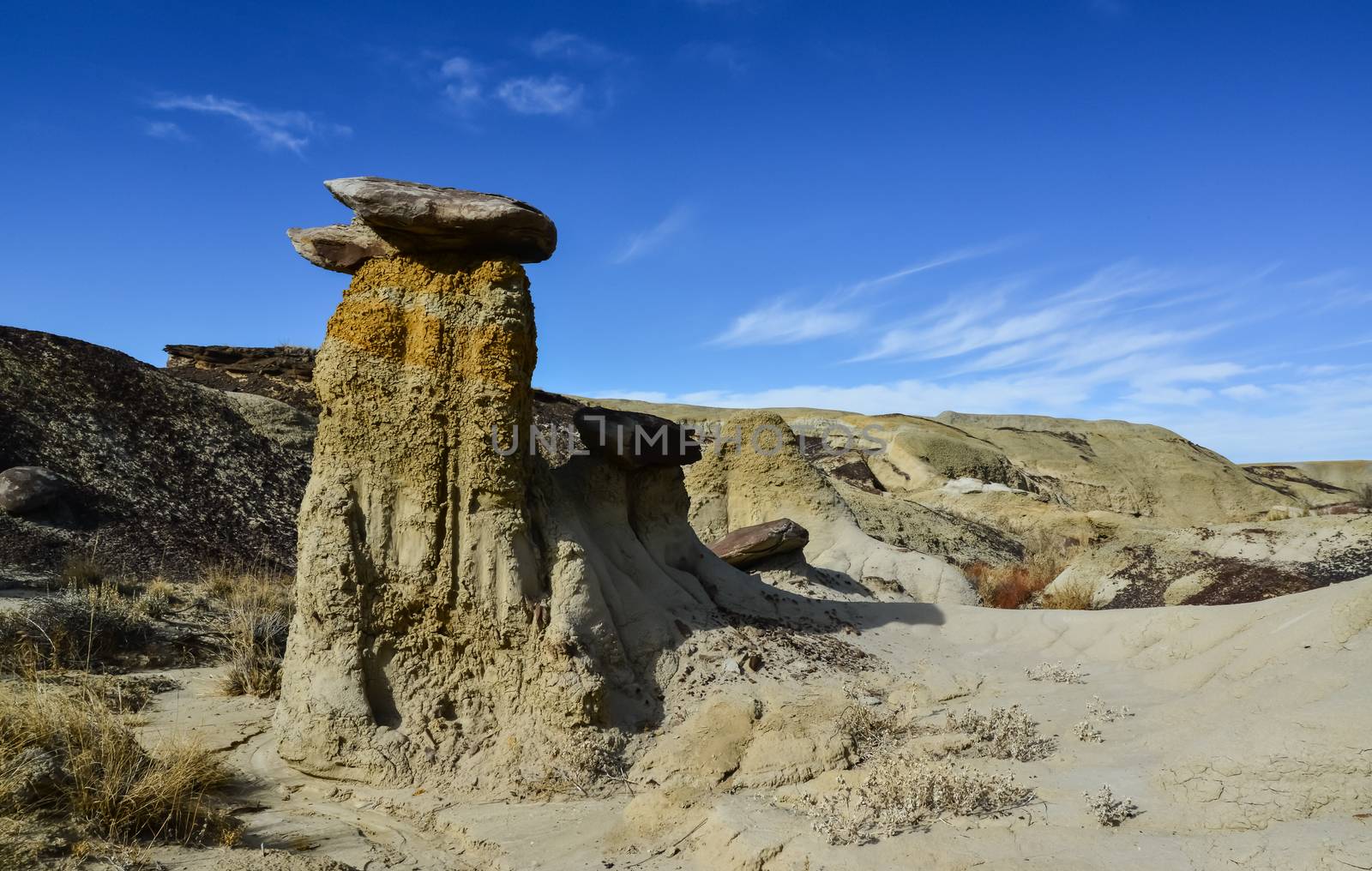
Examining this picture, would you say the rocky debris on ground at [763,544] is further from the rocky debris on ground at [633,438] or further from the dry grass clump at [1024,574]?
the dry grass clump at [1024,574]

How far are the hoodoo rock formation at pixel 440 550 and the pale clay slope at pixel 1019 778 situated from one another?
15.4 inches

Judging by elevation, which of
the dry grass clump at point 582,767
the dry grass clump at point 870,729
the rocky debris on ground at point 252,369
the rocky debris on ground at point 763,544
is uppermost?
the rocky debris on ground at point 252,369

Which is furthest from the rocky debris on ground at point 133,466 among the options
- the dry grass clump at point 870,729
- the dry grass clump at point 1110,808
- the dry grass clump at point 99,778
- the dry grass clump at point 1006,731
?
the dry grass clump at point 1110,808

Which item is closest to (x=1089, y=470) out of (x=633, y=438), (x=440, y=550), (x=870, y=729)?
(x=633, y=438)

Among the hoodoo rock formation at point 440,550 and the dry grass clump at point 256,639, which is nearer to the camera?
the hoodoo rock formation at point 440,550

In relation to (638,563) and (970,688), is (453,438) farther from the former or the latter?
(970,688)

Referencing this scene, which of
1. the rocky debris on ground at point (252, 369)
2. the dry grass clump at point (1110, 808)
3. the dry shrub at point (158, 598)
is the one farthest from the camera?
the rocky debris on ground at point (252, 369)

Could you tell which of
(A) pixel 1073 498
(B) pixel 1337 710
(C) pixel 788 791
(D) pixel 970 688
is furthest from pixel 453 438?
(A) pixel 1073 498

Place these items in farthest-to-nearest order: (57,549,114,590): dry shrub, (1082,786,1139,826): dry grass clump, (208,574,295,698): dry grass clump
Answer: (57,549,114,590): dry shrub, (208,574,295,698): dry grass clump, (1082,786,1139,826): dry grass clump

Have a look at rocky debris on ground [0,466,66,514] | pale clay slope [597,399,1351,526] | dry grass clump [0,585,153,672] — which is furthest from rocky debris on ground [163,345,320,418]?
pale clay slope [597,399,1351,526]

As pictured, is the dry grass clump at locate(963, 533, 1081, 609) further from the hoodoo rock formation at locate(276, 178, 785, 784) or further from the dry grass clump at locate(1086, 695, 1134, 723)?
the hoodoo rock formation at locate(276, 178, 785, 784)

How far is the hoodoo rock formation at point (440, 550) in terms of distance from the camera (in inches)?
198

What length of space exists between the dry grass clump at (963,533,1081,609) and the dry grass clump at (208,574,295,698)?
27.2ft

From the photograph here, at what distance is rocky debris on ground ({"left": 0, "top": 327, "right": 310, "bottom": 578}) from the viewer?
11367mm
